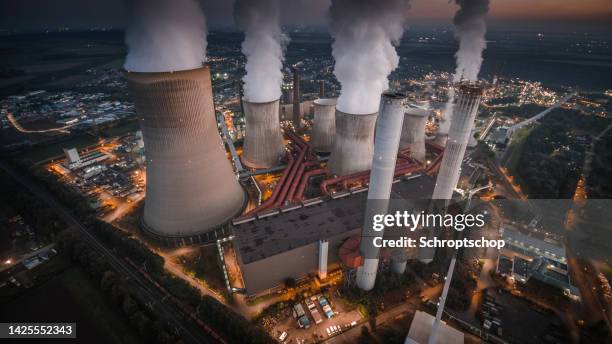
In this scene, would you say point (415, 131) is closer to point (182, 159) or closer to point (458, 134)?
point (458, 134)

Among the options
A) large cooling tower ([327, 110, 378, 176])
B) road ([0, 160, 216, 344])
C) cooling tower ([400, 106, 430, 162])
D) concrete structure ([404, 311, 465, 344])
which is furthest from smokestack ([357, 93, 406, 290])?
cooling tower ([400, 106, 430, 162])

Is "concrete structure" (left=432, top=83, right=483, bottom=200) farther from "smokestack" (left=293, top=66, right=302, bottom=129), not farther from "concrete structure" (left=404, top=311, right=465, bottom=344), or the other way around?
"smokestack" (left=293, top=66, right=302, bottom=129)

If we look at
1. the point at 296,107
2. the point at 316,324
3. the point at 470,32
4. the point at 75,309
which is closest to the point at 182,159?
the point at 75,309

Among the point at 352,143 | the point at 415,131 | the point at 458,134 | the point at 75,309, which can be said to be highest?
the point at 458,134

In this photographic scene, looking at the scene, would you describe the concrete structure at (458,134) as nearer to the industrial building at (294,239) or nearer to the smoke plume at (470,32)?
the industrial building at (294,239)

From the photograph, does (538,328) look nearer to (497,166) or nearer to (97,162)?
(497,166)

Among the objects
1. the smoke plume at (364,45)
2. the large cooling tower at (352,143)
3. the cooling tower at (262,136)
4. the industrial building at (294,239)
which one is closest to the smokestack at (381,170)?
the industrial building at (294,239)

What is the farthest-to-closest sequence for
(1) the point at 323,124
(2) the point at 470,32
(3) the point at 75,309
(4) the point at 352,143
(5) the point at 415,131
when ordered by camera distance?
(2) the point at 470,32, (1) the point at 323,124, (5) the point at 415,131, (4) the point at 352,143, (3) the point at 75,309
